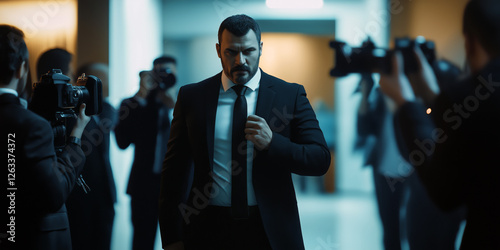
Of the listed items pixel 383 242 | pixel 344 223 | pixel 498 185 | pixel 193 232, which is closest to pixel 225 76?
pixel 193 232

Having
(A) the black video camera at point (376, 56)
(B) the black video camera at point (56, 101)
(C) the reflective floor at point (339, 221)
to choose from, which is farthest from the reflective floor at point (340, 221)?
(B) the black video camera at point (56, 101)

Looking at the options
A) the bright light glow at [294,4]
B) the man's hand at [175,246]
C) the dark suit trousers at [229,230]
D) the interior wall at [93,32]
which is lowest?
the man's hand at [175,246]

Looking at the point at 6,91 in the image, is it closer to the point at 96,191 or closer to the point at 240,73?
the point at 240,73

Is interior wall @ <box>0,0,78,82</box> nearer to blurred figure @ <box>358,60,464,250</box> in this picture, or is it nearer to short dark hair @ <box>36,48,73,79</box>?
short dark hair @ <box>36,48,73,79</box>

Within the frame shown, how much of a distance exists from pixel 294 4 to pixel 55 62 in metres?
1.24

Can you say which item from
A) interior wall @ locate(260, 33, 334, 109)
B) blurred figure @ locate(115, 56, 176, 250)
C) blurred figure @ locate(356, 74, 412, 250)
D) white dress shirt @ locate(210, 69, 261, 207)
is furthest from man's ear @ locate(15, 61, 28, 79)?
blurred figure @ locate(356, 74, 412, 250)

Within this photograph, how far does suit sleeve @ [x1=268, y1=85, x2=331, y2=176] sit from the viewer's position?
136 cm

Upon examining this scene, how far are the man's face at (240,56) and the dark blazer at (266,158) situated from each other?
0.07 meters

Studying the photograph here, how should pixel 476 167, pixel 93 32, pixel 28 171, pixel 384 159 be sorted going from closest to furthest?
pixel 476 167, pixel 28 171, pixel 384 159, pixel 93 32

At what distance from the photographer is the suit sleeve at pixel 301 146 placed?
1.36 m

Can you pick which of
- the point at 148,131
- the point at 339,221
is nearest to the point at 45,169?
the point at 148,131

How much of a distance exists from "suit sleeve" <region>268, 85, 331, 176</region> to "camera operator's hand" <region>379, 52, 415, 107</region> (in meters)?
0.87

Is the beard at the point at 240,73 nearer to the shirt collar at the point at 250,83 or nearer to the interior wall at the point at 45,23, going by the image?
the shirt collar at the point at 250,83

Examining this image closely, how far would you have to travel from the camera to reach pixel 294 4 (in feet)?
7.55
